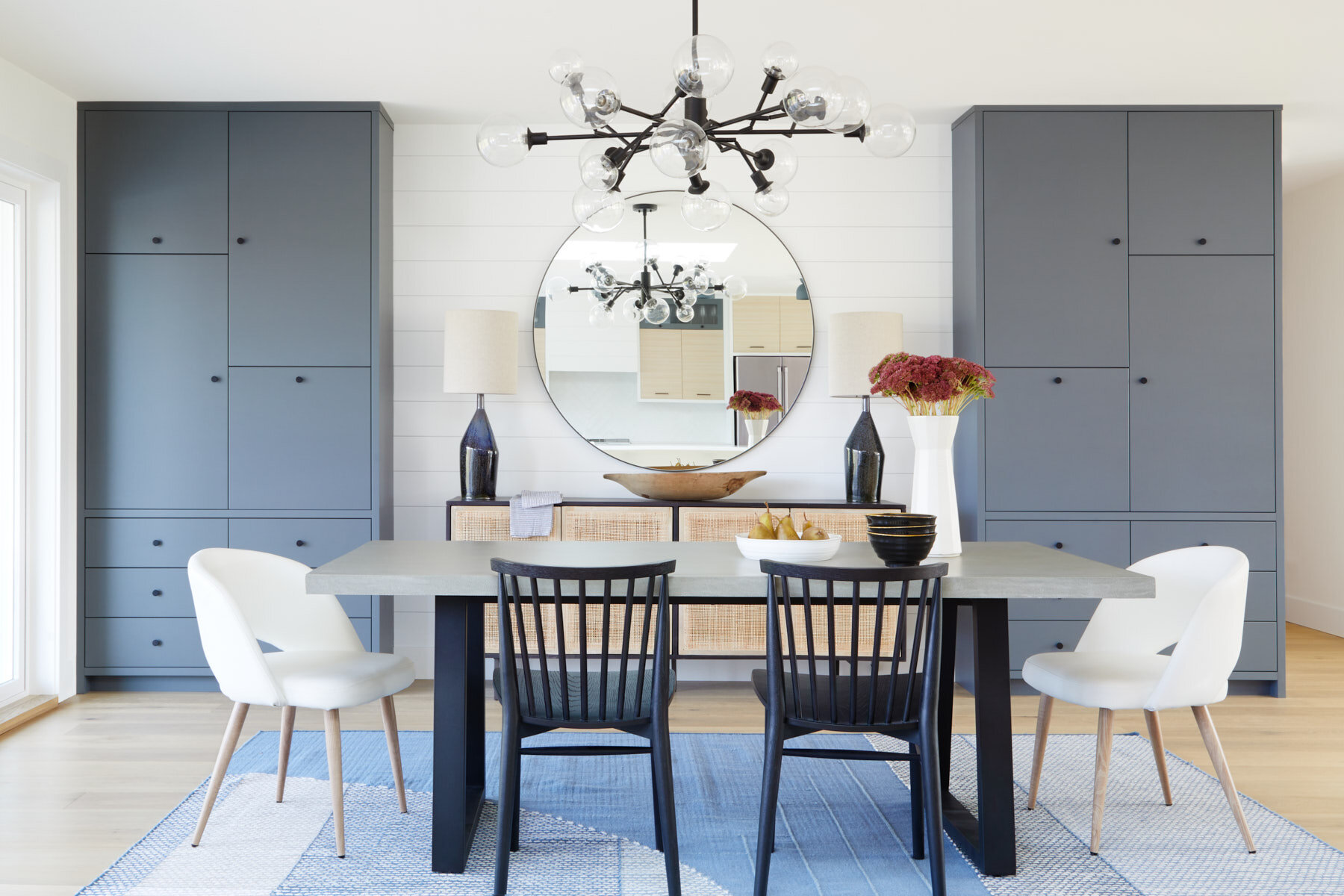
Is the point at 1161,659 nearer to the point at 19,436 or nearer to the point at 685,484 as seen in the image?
the point at 685,484

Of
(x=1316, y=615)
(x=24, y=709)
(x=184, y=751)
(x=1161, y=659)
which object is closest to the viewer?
(x=1161, y=659)

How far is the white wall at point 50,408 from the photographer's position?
12.4 ft

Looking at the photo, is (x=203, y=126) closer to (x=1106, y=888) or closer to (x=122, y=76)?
(x=122, y=76)

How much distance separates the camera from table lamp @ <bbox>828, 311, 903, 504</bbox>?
12.9 feet

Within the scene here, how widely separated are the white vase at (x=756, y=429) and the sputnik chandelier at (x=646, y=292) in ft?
1.86

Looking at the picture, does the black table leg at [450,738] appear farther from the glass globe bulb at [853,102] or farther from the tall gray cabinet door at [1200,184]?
the tall gray cabinet door at [1200,184]

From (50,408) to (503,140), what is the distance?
282cm

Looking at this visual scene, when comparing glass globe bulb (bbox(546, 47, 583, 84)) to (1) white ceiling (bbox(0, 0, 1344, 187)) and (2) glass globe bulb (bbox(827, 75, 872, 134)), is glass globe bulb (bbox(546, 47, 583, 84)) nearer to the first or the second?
(2) glass globe bulb (bbox(827, 75, 872, 134))

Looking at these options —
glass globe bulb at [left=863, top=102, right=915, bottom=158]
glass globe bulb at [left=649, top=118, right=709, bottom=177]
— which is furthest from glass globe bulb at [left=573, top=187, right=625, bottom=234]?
glass globe bulb at [left=863, top=102, right=915, bottom=158]

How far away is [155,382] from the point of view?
13.0 ft

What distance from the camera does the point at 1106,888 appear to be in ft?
7.35

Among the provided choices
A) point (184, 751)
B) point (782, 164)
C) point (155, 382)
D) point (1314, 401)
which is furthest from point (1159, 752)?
point (155, 382)

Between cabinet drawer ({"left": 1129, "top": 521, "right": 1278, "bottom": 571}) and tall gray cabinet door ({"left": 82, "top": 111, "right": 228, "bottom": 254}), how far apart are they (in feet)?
13.9

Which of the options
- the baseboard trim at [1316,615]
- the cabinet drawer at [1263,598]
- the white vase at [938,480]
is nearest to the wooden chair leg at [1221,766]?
the white vase at [938,480]
